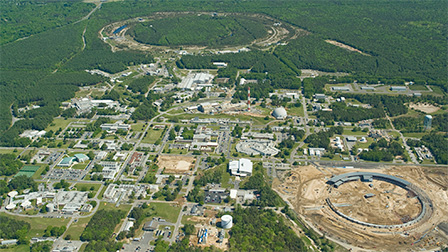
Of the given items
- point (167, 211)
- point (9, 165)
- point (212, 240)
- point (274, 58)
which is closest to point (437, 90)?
point (274, 58)

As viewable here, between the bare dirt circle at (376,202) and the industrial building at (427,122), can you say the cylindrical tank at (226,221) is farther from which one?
the industrial building at (427,122)

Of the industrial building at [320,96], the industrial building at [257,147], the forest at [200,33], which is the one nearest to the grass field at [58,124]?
the industrial building at [257,147]

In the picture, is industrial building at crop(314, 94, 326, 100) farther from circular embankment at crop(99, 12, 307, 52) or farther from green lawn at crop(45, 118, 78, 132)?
green lawn at crop(45, 118, 78, 132)

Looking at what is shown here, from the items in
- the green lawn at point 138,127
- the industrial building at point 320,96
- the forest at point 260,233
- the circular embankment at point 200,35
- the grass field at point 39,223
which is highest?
the circular embankment at point 200,35

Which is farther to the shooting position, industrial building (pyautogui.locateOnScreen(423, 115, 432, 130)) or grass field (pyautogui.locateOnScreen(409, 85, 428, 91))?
grass field (pyautogui.locateOnScreen(409, 85, 428, 91))

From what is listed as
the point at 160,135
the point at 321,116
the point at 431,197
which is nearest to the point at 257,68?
the point at 321,116

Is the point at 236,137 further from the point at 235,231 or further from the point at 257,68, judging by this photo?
the point at 257,68

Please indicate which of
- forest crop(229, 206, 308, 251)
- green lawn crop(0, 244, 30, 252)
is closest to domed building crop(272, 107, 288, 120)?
forest crop(229, 206, 308, 251)
